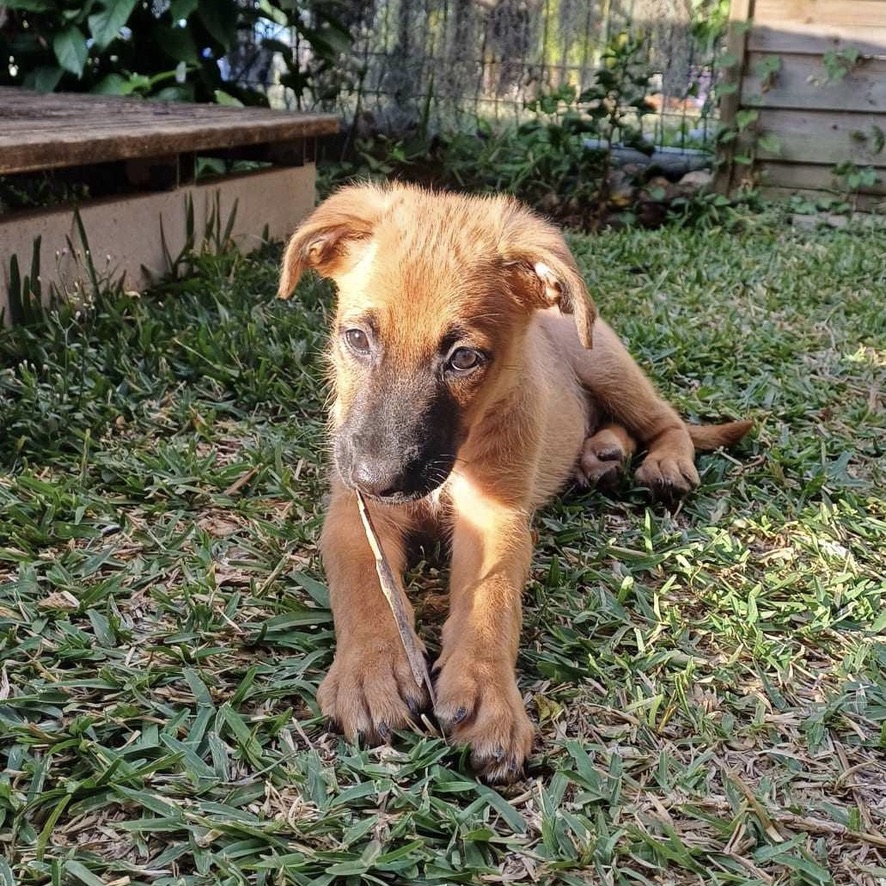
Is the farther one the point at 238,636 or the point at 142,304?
the point at 142,304

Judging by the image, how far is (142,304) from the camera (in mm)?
4906

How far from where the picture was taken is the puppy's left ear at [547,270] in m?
2.75

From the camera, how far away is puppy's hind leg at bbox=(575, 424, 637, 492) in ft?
12.4

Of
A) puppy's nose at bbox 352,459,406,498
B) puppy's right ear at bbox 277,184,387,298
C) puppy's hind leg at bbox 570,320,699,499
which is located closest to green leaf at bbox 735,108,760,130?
puppy's hind leg at bbox 570,320,699,499

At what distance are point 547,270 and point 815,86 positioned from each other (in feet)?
22.5

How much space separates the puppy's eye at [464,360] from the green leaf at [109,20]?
4743mm

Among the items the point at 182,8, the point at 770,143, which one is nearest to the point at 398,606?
the point at 182,8

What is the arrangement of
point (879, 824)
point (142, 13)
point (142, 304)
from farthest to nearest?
point (142, 13) → point (142, 304) → point (879, 824)

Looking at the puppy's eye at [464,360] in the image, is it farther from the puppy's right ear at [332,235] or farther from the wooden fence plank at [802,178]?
the wooden fence plank at [802,178]

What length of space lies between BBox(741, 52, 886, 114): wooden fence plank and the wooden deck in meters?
3.75

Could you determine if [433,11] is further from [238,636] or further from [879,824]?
[879,824]

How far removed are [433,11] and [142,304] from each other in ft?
18.0

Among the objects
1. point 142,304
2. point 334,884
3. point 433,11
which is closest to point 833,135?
point 433,11

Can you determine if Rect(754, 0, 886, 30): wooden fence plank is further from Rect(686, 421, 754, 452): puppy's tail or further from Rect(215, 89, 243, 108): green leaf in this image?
Rect(686, 421, 754, 452): puppy's tail
